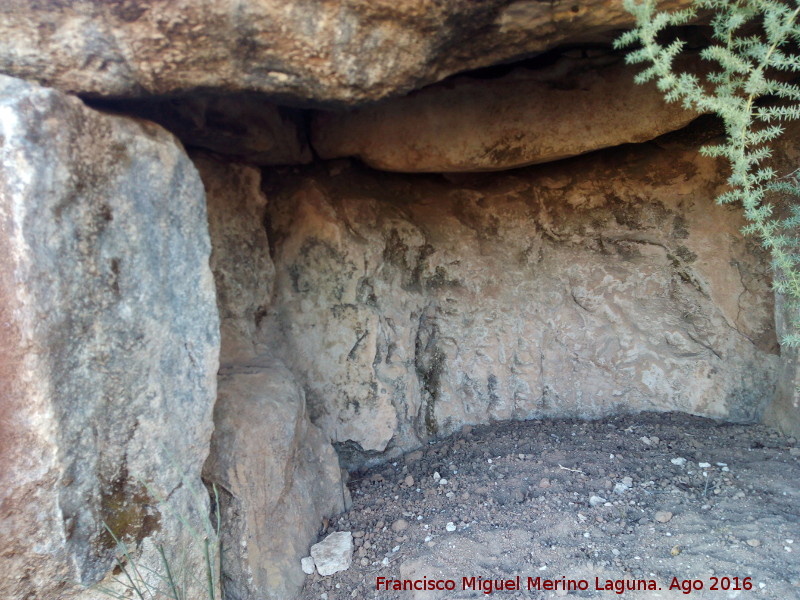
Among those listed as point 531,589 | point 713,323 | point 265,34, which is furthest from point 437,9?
point 713,323

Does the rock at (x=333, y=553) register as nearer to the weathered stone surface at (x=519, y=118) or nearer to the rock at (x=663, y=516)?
the rock at (x=663, y=516)

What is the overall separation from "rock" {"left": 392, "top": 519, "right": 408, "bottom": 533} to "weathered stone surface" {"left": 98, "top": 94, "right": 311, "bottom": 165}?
1.53 meters

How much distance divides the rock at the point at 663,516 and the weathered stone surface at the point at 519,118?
1400mm

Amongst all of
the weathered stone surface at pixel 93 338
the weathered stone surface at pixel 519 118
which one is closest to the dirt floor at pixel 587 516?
the weathered stone surface at pixel 93 338

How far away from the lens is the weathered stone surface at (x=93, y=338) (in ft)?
4.72

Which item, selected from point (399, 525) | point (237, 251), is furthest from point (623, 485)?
point (237, 251)

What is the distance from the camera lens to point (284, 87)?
1.63 metres

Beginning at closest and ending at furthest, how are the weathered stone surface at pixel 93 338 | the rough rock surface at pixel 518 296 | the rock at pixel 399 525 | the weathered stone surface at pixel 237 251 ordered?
the weathered stone surface at pixel 93 338 → the rock at pixel 399 525 → the weathered stone surface at pixel 237 251 → the rough rock surface at pixel 518 296

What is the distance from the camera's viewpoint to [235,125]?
229 centimetres

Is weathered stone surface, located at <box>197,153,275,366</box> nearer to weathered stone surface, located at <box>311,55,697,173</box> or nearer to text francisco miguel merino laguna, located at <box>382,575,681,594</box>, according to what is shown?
weathered stone surface, located at <box>311,55,697,173</box>

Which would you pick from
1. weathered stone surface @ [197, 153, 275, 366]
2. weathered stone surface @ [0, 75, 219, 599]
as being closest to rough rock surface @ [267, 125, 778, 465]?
weathered stone surface @ [197, 153, 275, 366]

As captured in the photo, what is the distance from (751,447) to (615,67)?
5.26 ft

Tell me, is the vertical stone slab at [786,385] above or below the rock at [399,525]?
above

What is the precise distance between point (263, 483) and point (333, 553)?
362 mm
